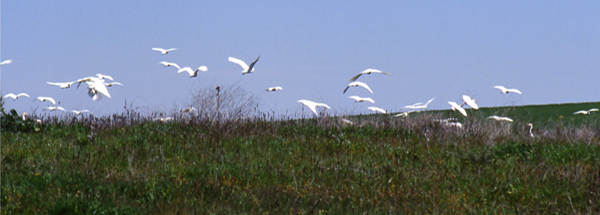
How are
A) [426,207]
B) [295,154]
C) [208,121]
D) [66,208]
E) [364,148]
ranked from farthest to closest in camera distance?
[208,121]
[364,148]
[295,154]
[426,207]
[66,208]

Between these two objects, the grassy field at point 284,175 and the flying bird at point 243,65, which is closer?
the grassy field at point 284,175

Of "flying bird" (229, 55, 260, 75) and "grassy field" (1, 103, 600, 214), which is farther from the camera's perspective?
"flying bird" (229, 55, 260, 75)

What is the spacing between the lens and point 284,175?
5.95 m

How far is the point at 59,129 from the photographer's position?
30.8 feet

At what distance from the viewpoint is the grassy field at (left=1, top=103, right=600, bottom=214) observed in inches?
194

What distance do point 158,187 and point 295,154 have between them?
245 centimetres

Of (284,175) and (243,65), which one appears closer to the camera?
(284,175)

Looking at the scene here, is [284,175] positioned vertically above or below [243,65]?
below

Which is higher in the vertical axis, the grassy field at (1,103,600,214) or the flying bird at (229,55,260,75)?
the flying bird at (229,55,260,75)

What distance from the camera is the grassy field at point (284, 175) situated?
4.93 metres

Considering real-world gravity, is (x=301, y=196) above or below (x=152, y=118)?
below

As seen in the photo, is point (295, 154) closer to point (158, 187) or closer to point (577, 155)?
point (158, 187)

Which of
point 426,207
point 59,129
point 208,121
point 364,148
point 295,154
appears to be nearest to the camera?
point 426,207

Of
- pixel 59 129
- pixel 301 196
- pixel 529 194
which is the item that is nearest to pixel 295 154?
pixel 301 196
